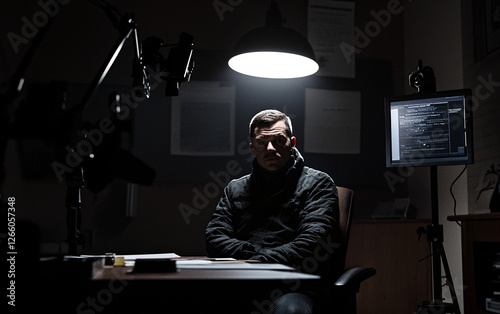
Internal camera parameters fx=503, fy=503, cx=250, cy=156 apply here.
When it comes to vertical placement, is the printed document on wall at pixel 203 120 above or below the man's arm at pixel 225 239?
above

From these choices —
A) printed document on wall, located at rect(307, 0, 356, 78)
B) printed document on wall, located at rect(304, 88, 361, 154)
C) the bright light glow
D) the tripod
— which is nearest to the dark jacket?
the bright light glow

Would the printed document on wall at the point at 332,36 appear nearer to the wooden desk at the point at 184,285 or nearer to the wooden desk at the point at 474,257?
the wooden desk at the point at 474,257

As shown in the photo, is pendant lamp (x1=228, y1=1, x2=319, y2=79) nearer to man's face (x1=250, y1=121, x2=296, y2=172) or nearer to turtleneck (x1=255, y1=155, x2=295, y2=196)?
man's face (x1=250, y1=121, x2=296, y2=172)

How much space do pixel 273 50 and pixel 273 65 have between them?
42 centimetres

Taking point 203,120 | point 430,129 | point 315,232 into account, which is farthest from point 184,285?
point 203,120

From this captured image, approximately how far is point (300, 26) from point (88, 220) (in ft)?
6.24

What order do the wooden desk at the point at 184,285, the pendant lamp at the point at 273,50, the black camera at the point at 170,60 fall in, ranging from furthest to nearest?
the pendant lamp at the point at 273,50 < the black camera at the point at 170,60 < the wooden desk at the point at 184,285

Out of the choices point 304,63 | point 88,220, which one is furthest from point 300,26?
point 88,220

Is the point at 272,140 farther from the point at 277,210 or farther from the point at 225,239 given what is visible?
the point at 225,239

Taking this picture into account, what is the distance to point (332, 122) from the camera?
136 inches

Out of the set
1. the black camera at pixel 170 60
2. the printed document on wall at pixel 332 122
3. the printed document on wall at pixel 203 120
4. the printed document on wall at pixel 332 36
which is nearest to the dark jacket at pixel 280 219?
the black camera at pixel 170 60

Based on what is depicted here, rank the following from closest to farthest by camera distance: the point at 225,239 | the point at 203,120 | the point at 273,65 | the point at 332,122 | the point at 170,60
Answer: the point at 170,60 → the point at 225,239 → the point at 273,65 → the point at 203,120 → the point at 332,122

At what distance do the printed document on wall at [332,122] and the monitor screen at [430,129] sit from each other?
0.81m

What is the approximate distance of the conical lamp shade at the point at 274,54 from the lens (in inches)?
82.4
